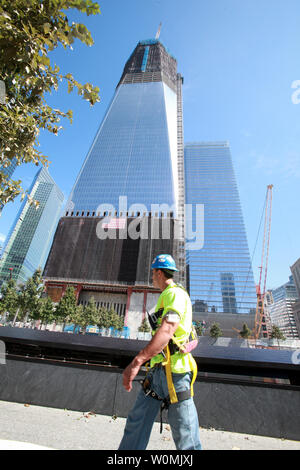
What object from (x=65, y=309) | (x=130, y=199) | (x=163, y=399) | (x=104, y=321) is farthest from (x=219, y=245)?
(x=163, y=399)

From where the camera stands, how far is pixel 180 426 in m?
1.64

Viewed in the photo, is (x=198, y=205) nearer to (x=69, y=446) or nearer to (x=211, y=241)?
(x=211, y=241)

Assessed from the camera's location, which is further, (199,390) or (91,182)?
(91,182)

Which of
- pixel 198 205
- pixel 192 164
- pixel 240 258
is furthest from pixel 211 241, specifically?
pixel 192 164

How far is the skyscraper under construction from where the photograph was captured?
2356 inches

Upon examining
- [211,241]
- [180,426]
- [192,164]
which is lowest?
[180,426]

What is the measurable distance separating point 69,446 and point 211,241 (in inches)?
4948

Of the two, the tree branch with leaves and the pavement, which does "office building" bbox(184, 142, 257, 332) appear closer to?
the pavement

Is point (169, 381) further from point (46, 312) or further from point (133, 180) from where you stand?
point (133, 180)

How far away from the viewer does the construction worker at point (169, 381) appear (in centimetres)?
165

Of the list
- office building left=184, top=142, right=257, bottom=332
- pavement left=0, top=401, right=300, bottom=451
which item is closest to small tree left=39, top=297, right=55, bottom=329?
pavement left=0, top=401, right=300, bottom=451

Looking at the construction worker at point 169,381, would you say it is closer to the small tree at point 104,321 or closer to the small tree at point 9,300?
the small tree at point 9,300

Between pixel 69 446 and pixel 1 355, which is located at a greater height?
pixel 1 355

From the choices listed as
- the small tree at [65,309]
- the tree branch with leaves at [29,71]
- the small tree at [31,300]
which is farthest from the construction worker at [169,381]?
the small tree at [65,309]
